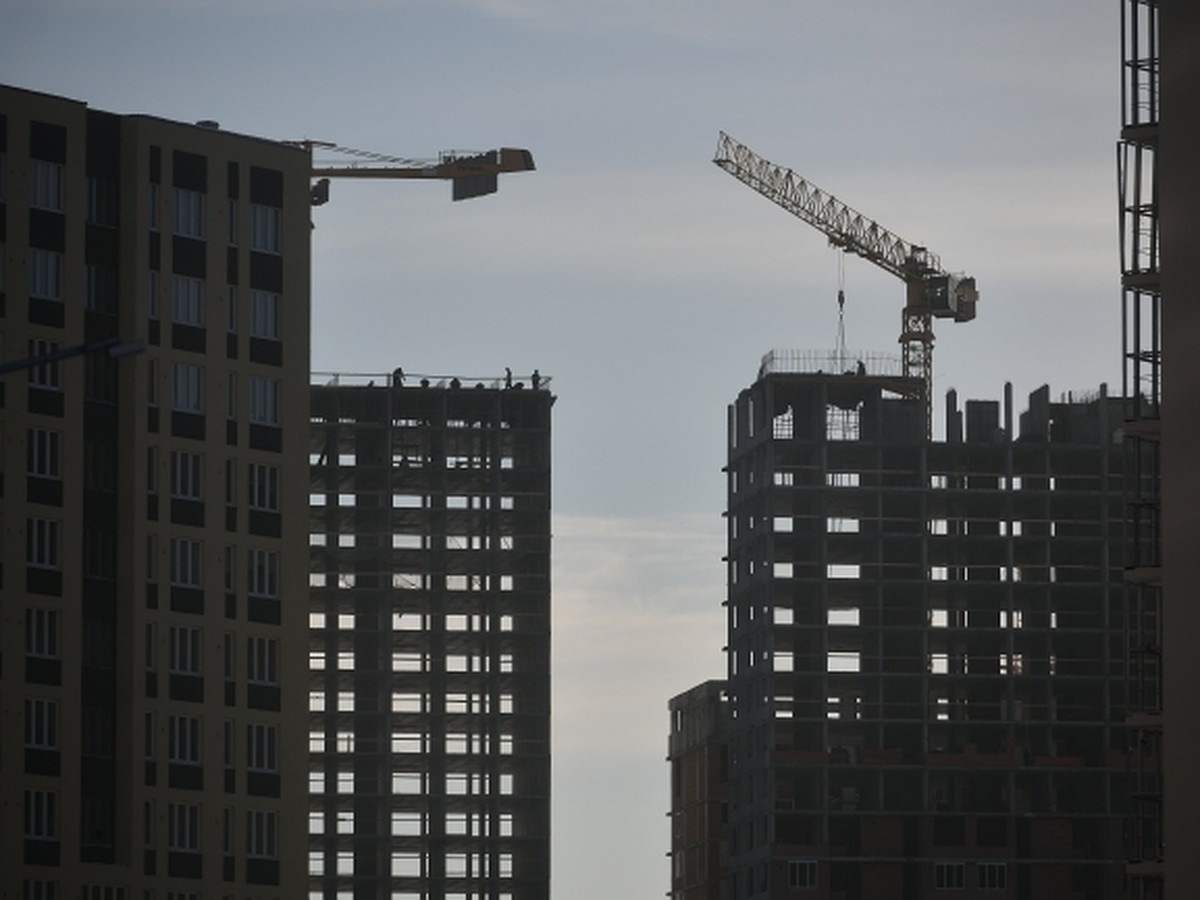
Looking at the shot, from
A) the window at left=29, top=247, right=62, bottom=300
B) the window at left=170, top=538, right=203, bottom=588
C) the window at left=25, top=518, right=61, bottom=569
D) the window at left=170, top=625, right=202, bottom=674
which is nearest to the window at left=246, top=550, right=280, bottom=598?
the window at left=170, top=538, right=203, bottom=588

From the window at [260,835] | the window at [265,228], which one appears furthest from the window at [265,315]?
the window at [260,835]

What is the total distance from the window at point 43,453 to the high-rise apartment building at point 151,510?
150 mm

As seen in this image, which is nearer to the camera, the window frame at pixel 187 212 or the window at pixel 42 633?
the window at pixel 42 633

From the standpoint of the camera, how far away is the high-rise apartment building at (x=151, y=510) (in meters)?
151

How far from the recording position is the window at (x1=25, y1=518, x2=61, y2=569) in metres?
152

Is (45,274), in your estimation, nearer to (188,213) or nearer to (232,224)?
(188,213)

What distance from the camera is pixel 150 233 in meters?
158

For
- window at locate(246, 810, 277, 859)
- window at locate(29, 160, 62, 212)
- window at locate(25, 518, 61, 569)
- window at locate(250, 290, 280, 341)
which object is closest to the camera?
window at locate(25, 518, 61, 569)

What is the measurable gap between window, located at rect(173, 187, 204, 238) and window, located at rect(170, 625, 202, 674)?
1851cm

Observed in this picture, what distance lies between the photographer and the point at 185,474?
157 m

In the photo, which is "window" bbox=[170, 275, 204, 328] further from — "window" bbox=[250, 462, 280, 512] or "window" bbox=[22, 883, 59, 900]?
"window" bbox=[22, 883, 59, 900]

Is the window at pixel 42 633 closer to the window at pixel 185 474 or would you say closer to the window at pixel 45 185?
the window at pixel 185 474

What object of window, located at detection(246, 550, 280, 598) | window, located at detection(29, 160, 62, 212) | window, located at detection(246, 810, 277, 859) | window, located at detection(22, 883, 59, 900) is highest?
window, located at detection(29, 160, 62, 212)

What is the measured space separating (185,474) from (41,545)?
27.0 ft
